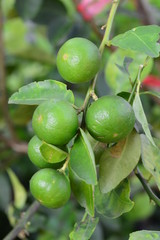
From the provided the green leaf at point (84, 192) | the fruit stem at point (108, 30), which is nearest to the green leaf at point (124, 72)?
the fruit stem at point (108, 30)

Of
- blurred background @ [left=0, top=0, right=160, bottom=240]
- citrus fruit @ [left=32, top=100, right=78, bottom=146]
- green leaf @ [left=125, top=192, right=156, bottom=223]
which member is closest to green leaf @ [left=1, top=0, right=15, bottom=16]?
blurred background @ [left=0, top=0, right=160, bottom=240]

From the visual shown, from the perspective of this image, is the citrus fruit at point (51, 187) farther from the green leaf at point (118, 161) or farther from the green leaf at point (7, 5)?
the green leaf at point (7, 5)

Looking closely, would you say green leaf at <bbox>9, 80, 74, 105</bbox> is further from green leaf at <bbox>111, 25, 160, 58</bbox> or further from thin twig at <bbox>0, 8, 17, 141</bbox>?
thin twig at <bbox>0, 8, 17, 141</bbox>

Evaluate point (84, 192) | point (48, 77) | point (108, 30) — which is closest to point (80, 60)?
point (108, 30)

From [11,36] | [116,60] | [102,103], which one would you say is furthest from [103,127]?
[11,36]

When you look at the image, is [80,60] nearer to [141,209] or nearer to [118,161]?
[118,161]
